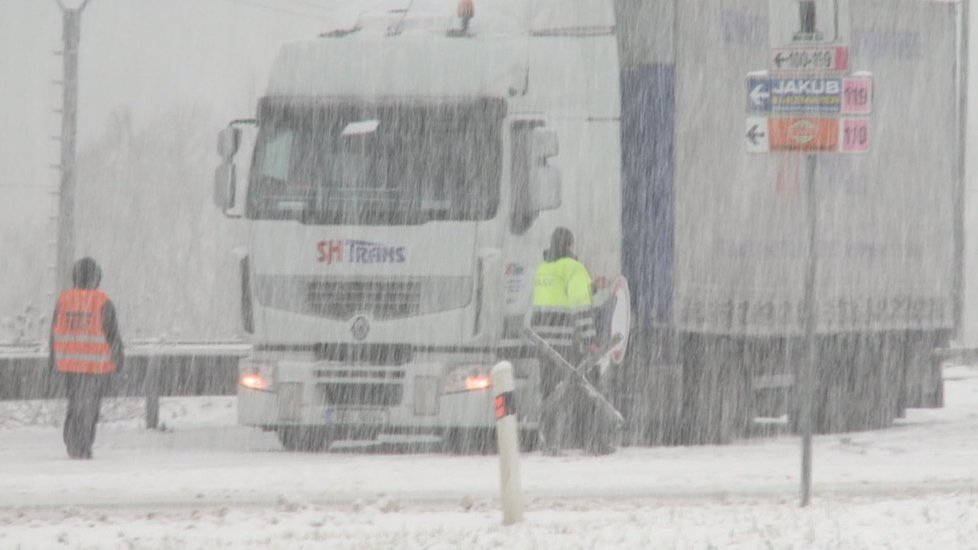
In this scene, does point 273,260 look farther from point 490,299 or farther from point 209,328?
point 209,328

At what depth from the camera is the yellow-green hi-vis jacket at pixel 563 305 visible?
1552cm

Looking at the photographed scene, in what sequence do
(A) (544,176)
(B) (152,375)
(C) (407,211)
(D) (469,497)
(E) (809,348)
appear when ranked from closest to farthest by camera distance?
(E) (809,348) < (D) (469,497) < (A) (544,176) < (C) (407,211) < (B) (152,375)

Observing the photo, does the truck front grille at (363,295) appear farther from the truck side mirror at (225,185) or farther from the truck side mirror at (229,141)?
the truck side mirror at (229,141)

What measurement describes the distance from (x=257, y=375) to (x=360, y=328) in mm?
909

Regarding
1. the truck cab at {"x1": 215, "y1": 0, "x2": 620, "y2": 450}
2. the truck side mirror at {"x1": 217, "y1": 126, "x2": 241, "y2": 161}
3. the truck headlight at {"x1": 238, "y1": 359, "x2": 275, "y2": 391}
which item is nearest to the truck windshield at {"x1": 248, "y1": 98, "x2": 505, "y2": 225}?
the truck cab at {"x1": 215, "y1": 0, "x2": 620, "y2": 450}

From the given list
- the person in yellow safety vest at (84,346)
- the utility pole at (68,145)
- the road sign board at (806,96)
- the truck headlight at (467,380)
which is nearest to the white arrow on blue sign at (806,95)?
the road sign board at (806,96)

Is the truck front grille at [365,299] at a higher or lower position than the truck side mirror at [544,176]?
lower

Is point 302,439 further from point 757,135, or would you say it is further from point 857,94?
point 857,94

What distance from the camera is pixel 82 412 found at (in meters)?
16.0

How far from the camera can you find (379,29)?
17031 mm

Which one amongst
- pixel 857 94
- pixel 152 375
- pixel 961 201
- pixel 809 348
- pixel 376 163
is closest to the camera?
pixel 809 348

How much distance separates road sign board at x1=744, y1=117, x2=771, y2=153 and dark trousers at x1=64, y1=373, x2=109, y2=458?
6482mm

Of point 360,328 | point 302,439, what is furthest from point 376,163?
point 302,439

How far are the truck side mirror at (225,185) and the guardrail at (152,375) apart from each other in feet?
8.25
